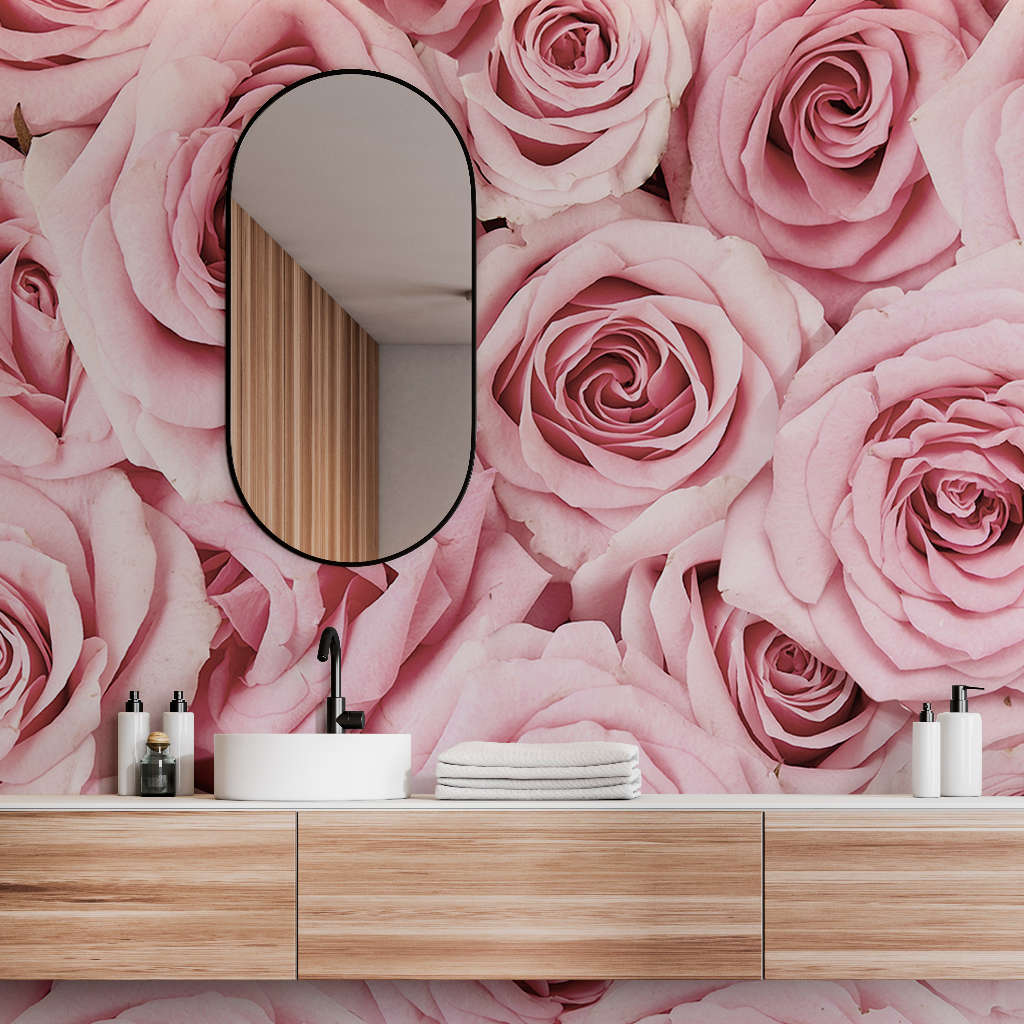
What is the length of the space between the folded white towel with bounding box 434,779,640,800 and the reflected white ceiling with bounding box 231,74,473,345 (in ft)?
2.33

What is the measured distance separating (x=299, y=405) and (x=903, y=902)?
115cm

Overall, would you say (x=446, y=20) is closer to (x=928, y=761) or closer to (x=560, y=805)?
(x=560, y=805)

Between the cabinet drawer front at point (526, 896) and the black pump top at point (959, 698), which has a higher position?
the black pump top at point (959, 698)

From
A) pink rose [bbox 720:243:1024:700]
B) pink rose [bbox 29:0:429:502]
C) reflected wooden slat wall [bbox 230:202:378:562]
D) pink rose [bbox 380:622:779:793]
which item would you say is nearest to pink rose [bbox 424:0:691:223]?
pink rose [bbox 29:0:429:502]

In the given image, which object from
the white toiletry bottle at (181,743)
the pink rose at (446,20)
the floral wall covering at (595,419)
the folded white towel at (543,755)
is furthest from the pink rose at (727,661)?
the pink rose at (446,20)

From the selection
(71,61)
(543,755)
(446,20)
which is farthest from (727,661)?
(71,61)

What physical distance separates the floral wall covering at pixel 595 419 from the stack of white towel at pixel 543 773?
0.17m

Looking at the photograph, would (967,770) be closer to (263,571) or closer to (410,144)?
(263,571)

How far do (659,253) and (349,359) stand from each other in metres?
0.52

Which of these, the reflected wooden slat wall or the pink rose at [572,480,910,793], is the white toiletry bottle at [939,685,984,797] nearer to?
the pink rose at [572,480,910,793]

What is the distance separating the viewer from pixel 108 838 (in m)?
1.50

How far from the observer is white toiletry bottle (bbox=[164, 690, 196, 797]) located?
1.64 meters

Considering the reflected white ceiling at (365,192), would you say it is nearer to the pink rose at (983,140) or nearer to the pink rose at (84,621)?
the pink rose at (84,621)

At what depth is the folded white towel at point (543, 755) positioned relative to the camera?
1.51 metres
